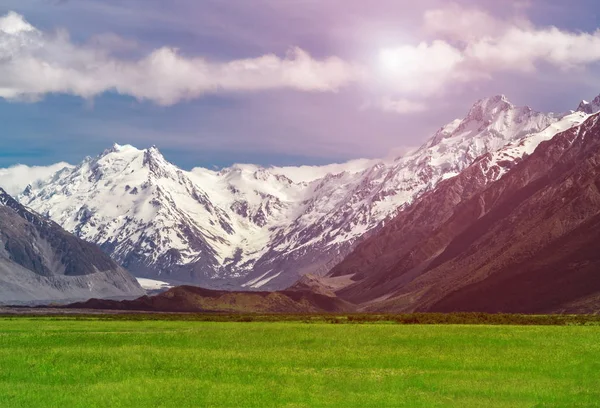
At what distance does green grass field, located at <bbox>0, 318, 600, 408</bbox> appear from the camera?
Answer: 51.8m

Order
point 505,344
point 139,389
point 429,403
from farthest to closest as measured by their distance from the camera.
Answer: point 505,344
point 139,389
point 429,403

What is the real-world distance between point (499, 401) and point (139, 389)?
22145 mm

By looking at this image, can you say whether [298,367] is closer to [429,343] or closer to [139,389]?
[139,389]

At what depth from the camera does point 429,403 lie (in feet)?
167

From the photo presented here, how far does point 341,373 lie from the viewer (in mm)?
61250

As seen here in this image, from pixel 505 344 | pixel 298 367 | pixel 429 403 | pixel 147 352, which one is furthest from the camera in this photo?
pixel 505 344

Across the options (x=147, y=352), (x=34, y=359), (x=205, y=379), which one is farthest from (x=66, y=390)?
(x=147, y=352)

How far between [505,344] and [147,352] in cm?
3290

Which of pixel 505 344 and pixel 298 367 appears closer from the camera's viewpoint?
pixel 298 367

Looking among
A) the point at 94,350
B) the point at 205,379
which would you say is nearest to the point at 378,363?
the point at 205,379

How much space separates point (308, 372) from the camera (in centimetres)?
6175

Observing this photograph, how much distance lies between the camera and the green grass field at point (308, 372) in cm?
5178

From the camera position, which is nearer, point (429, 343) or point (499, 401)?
point (499, 401)

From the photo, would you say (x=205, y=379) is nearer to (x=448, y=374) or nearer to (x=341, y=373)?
(x=341, y=373)
